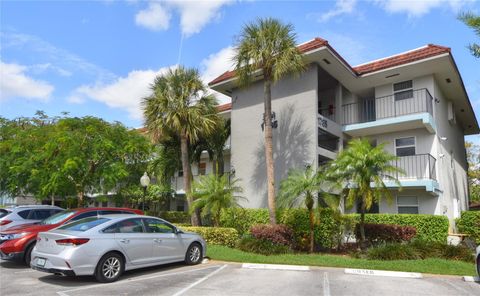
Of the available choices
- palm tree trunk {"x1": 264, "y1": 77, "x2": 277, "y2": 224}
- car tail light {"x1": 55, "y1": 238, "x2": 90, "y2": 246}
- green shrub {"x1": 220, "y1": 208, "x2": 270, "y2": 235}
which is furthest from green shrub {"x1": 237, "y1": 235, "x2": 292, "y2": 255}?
car tail light {"x1": 55, "y1": 238, "x2": 90, "y2": 246}

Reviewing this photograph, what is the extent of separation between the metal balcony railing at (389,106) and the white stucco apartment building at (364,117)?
0.15ft

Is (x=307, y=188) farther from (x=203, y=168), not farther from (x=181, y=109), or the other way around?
(x=203, y=168)

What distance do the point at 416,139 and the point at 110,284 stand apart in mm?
15270

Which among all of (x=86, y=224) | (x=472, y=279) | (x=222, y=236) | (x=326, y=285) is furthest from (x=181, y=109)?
(x=472, y=279)

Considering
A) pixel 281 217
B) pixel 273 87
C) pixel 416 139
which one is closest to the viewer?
pixel 281 217

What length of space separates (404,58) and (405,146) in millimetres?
4238

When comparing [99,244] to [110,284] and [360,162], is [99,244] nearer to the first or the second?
[110,284]

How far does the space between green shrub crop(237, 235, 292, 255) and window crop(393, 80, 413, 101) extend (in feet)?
32.9

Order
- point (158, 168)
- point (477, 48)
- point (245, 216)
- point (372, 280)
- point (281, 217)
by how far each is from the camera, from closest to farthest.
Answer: point (372, 280)
point (477, 48)
point (281, 217)
point (245, 216)
point (158, 168)

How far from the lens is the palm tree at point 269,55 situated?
48.7 ft

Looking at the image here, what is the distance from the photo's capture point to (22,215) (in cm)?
1305

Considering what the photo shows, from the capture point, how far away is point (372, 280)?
360 inches

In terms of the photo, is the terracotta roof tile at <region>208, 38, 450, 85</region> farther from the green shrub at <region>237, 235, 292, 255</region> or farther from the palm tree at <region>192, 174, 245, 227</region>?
the green shrub at <region>237, 235, 292, 255</region>

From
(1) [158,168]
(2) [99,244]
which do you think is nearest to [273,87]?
(1) [158,168]
